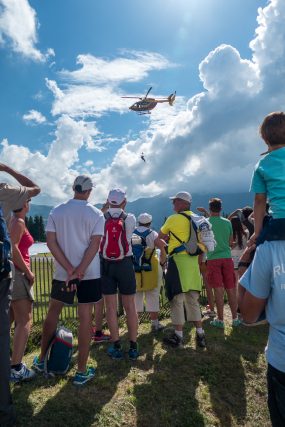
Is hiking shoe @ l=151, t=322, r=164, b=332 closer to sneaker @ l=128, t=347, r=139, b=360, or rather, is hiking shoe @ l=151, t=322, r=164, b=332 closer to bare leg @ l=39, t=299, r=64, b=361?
sneaker @ l=128, t=347, r=139, b=360

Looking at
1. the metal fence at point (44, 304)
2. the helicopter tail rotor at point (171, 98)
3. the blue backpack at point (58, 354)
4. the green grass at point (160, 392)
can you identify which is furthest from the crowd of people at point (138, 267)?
the helicopter tail rotor at point (171, 98)

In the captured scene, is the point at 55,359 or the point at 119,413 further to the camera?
→ the point at 55,359

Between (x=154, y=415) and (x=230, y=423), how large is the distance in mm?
952

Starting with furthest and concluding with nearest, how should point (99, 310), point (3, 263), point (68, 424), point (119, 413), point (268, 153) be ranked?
point (99, 310), point (119, 413), point (68, 424), point (3, 263), point (268, 153)

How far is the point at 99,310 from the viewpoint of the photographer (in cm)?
650

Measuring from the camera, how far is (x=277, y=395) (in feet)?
8.53

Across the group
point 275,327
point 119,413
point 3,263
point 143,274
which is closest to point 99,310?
point 143,274

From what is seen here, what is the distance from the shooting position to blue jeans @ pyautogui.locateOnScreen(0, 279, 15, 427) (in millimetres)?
3477

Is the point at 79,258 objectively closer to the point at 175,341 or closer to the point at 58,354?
the point at 58,354

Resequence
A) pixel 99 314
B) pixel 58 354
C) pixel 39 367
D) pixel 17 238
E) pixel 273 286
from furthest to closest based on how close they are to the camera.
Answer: pixel 99 314 < pixel 39 367 < pixel 58 354 < pixel 17 238 < pixel 273 286

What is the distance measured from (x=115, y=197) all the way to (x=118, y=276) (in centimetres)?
119

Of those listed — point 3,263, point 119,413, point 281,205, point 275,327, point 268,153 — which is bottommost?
point 119,413

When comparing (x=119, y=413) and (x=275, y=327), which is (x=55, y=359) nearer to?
(x=119, y=413)

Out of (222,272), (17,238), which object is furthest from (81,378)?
(222,272)
